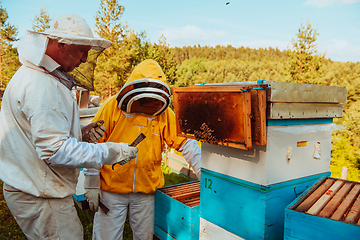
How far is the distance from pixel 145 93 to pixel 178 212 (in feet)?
3.81

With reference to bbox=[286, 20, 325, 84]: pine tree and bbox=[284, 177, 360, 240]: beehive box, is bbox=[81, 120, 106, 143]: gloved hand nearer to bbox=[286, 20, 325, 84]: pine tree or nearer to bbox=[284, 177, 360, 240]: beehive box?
bbox=[284, 177, 360, 240]: beehive box

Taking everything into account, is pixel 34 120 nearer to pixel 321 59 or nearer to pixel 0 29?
pixel 321 59

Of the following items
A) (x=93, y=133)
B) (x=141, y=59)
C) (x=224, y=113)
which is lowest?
(x=93, y=133)

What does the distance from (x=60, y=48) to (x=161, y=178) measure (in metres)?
1.76

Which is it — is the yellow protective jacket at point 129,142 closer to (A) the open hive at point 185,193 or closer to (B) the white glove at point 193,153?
(A) the open hive at point 185,193

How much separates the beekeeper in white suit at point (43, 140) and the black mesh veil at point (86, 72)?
48cm

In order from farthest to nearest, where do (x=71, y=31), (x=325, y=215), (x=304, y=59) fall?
(x=304, y=59) < (x=71, y=31) < (x=325, y=215)

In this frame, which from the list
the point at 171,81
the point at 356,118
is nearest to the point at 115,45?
the point at 171,81

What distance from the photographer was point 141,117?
8.86 feet

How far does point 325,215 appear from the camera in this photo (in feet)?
4.26

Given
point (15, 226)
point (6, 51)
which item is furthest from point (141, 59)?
point (15, 226)

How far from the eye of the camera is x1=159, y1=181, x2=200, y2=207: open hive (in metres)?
2.57

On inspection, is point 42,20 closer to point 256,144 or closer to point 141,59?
point 141,59

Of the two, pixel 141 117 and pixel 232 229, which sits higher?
pixel 141 117
